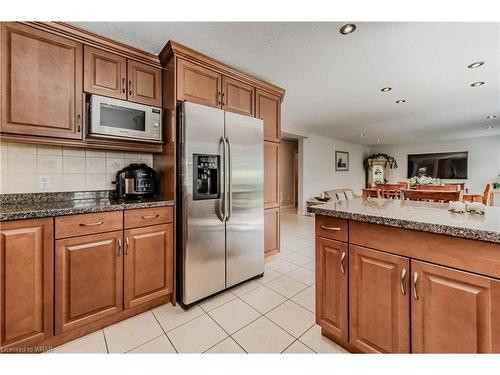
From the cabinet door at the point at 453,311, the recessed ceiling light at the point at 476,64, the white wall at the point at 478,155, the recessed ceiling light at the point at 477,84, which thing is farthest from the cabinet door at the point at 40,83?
the white wall at the point at 478,155

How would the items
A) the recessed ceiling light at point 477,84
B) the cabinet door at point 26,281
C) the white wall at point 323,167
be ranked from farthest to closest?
the white wall at point 323,167
the recessed ceiling light at point 477,84
the cabinet door at point 26,281

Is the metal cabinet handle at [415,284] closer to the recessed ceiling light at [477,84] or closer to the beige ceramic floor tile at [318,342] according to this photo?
the beige ceramic floor tile at [318,342]

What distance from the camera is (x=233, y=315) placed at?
1.80 metres

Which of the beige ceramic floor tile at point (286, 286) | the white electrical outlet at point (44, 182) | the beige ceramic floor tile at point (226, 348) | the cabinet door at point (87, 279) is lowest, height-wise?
the beige ceramic floor tile at point (226, 348)

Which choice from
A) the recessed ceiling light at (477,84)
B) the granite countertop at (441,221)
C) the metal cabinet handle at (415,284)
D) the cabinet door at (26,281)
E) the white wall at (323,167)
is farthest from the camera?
the white wall at (323,167)

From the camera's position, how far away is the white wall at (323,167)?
6137 mm

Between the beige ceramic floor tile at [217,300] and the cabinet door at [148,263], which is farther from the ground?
the cabinet door at [148,263]

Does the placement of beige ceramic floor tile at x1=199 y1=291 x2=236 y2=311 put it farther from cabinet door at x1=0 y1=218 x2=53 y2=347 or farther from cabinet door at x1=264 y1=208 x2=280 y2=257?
cabinet door at x1=0 y1=218 x2=53 y2=347

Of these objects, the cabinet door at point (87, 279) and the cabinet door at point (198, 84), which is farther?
the cabinet door at point (198, 84)

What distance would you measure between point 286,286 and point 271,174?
128 cm

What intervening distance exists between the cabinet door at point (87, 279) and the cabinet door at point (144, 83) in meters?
1.18

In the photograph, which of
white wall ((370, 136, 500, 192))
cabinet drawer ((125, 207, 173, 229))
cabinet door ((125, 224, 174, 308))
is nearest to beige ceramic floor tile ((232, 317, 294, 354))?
cabinet door ((125, 224, 174, 308))

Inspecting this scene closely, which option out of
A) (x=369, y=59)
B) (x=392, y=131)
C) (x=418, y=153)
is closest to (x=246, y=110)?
(x=369, y=59)

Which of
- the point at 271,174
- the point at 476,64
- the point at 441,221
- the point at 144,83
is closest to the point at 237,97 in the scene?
the point at 144,83
